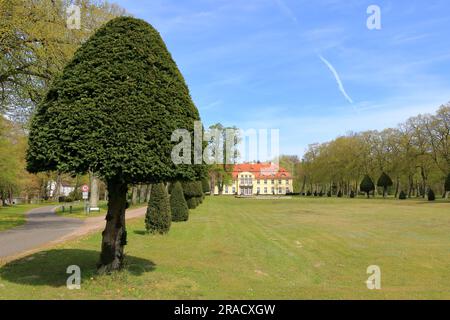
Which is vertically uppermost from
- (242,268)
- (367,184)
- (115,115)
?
(115,115)

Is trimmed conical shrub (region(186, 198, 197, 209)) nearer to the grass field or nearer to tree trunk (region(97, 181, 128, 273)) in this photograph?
the grass field

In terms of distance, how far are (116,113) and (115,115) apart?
0.04 metres

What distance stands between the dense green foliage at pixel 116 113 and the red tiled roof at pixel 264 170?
386 feet

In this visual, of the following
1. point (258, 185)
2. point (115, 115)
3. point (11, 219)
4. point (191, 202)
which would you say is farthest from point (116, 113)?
point (258, 185)

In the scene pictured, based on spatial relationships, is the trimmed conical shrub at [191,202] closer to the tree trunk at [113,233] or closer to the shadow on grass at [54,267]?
the shadow on grass at [54,267]

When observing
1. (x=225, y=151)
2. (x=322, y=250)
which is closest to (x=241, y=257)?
(x=322, y=250)

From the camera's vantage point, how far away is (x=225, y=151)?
9375 cm

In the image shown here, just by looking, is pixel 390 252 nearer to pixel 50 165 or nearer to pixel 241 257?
pixel 241 257

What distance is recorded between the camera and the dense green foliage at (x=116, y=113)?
24.2 ft

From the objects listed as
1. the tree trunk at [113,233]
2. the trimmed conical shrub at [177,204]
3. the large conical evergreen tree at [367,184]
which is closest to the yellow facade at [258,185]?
the large conical evergreen tree at [367,184]

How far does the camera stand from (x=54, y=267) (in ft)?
31.7

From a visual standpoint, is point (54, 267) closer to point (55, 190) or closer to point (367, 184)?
point (367, 184)

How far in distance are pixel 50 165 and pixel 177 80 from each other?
9.65 feet
